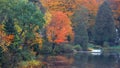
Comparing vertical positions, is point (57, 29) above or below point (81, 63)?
above

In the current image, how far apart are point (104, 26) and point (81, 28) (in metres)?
8.32

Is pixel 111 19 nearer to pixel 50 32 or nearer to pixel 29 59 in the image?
pixel 50 32

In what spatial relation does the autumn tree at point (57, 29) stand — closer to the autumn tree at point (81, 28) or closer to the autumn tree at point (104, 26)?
the autumn tree at point (81, 28)

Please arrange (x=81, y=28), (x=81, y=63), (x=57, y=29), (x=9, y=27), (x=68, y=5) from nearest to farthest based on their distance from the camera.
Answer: (x=9, y=27) < (x=81, y=63) < (x=57, y=29) < (x=81, y=28) < (x=68, y=5)

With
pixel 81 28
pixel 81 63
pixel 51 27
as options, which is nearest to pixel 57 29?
pixel 51 27

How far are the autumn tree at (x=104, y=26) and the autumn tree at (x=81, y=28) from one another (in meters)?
5.77

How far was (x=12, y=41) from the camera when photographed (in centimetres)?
3259

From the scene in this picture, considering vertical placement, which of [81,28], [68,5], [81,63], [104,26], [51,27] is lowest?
[81,63]

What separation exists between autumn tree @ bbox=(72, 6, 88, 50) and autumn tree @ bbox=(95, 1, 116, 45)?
227 inches

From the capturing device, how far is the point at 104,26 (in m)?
73.6

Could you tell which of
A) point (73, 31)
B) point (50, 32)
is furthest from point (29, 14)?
point (73, 31)

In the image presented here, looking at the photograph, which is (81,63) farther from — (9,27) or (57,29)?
(57,29)

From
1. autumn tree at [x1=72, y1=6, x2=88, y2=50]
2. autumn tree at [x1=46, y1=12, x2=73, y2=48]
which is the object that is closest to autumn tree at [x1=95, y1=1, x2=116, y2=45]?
autumn tree at [x1=72, y1=6, x2=88, y2=50]

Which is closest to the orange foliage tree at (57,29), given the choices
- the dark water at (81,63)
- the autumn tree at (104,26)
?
the dark water at (81,63)
